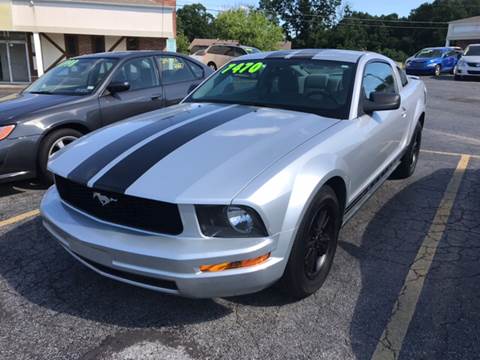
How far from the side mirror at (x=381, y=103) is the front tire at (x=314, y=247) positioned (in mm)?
1050

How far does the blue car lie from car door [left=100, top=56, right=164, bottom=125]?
78.1ft

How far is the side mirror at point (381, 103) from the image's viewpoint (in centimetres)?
377

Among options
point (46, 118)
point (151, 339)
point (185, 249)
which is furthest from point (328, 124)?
point (46, 118)

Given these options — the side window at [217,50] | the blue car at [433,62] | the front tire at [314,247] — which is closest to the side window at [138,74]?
the front tire at [314,247]

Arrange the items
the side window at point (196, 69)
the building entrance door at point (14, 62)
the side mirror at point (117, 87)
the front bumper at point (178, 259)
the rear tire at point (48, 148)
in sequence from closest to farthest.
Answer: the front bumper at point (178, 259), the rear tire at point (48, 148), the side mirror at point (117, 87), the side window at point (196, 69), the building entrance door at point (14, 62)

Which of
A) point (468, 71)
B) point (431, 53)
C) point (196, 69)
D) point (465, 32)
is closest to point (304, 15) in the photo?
point (465, 32)

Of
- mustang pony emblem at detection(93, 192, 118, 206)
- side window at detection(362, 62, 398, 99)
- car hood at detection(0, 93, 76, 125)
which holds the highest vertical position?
side window at detection(362, 62, 398, 99)

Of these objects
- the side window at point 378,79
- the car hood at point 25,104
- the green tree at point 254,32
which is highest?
the green tree at point 254,32

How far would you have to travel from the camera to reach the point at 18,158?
16.1 feet

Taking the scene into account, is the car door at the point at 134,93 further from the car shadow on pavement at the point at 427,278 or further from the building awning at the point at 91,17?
the building awning at the point at 91,17

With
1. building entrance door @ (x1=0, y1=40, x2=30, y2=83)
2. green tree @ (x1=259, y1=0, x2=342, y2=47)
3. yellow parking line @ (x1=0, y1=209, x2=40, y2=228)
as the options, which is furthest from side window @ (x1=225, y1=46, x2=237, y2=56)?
green tree @ (x1=259, y1=0, x2=342, y2=47)

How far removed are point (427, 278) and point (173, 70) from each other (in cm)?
474

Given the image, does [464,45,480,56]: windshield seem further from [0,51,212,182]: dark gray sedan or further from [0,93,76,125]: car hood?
[0,93,76,125]: car hood

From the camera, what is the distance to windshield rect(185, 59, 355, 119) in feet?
12.5
